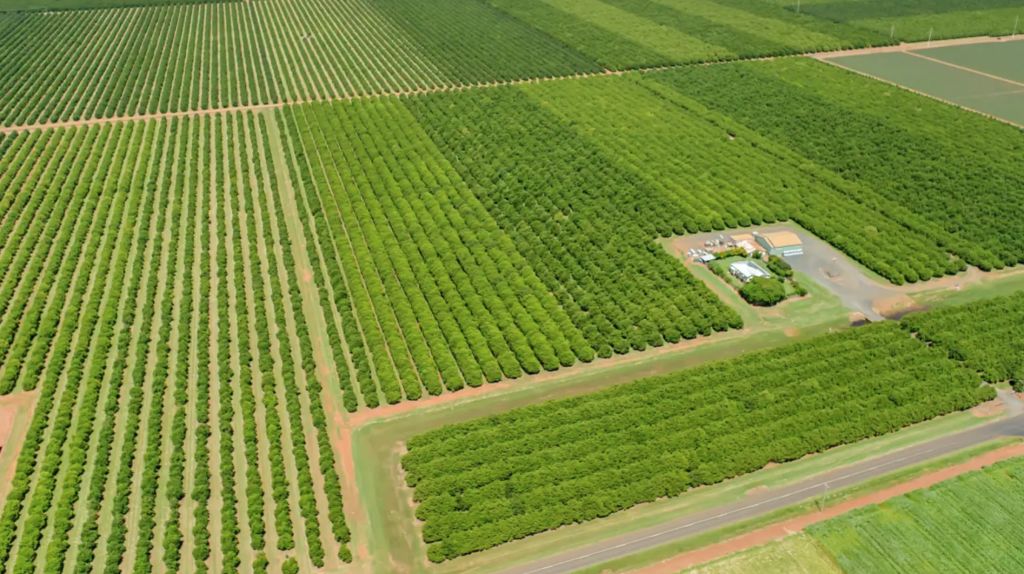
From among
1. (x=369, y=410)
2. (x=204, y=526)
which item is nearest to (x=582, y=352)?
(x=369, y=410)

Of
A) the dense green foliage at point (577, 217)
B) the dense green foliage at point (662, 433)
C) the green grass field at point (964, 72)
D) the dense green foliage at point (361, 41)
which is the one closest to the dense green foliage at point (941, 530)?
the dense green foliage at point (662, 433)

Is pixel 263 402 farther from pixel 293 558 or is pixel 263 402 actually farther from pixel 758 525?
pixel 758 525

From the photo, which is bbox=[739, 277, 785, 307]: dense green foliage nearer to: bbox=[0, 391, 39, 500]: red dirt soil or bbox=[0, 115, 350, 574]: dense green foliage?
bbox=[0, 115, 350, 574]: dense green foliage

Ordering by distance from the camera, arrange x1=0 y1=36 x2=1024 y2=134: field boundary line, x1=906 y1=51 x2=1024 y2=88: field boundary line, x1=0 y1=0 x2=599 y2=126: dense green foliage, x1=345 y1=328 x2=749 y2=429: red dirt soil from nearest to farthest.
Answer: x1=345 y1=328 x2=749 y2=429: red dirt soil < x1=0 y1=36 x2=1024 y2=134: field boundary line < x1=0 y1=0 x2=599 y2=126: dense green foliage < x1=906 y1=51 x2=1024 y2=88: field boundary line

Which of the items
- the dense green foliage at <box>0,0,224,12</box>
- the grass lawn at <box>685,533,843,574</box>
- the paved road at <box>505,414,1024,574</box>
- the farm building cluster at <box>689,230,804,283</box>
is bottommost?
the grass lawn at <box>685,533,843,574</box>

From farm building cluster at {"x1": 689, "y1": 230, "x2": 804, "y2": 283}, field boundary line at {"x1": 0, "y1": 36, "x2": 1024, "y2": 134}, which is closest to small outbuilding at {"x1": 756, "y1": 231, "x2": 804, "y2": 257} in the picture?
farm building cluster at {"x1": 689, "y1": 230, "x2": 804, "y2": 283}

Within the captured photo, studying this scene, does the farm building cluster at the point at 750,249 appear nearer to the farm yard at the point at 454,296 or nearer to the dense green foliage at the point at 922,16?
the farm yard at the point at 454,296

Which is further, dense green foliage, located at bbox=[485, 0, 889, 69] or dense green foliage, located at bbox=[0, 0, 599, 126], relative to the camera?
dense green foliage, located at bbox=[485, 0, 889, 69]
